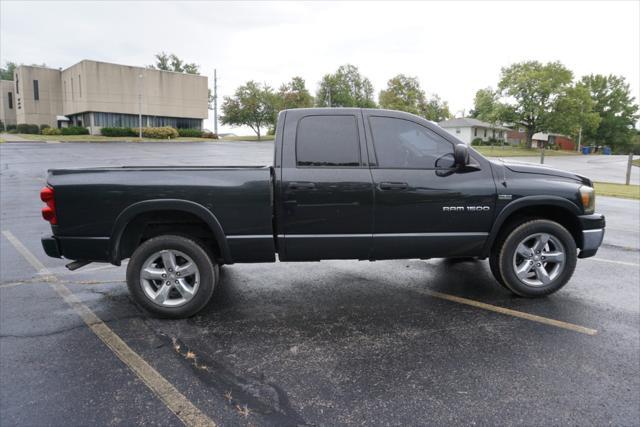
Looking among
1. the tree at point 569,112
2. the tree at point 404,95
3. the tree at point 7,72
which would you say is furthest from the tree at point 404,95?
the tree at point 7,72

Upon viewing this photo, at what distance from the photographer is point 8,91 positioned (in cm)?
6906

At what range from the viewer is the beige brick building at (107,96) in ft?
167

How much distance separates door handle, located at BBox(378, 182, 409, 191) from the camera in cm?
427

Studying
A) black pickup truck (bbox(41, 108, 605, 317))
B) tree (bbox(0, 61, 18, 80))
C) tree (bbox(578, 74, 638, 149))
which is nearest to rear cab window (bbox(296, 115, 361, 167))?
black pickup truck (bbox(41, 108, 605, 317))

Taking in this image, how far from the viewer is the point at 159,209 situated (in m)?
4.08

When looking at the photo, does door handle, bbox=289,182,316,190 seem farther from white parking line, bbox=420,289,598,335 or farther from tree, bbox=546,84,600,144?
tree, bbox=546,84,600,144

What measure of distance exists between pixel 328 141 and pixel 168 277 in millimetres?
2025

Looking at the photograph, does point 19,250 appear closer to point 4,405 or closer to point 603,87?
point 4,405

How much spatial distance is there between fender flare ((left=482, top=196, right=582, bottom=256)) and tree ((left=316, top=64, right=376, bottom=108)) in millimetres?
66037

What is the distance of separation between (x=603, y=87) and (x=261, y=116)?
69.2 meters

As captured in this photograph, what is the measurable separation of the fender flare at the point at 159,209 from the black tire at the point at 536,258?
114 inches

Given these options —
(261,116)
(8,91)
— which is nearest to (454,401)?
(261,116)

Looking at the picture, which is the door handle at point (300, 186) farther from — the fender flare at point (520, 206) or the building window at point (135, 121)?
the building window at point (135, 121)

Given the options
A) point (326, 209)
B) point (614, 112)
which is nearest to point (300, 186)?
point (326, 209)
